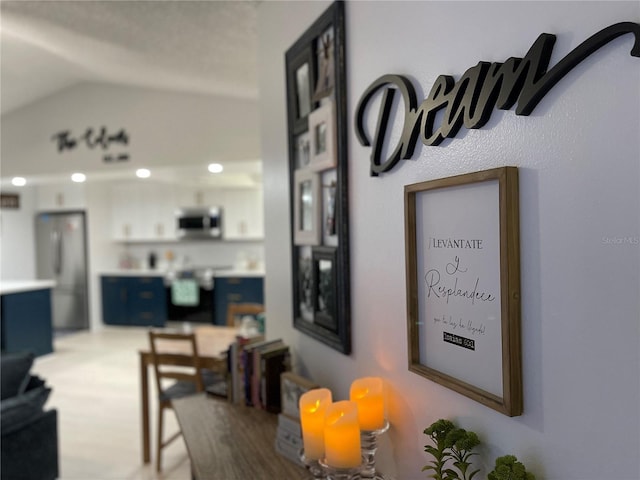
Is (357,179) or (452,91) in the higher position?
(452,91)

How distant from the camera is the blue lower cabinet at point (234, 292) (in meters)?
7.46

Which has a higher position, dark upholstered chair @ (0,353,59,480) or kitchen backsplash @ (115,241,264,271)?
kitchen backsplash @ (115,241,264,271)

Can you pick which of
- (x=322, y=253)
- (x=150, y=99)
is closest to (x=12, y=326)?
(x=150, y=99)

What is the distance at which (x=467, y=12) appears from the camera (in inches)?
43.5

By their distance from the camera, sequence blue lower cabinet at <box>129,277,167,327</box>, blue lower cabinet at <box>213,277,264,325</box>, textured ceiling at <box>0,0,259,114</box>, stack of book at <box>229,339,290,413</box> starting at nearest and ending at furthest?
1. stack of book at <box>229,339,290,413</box>
2. textured ceiling at <box>0,0,259,114</box>
3. blue lower cabinet at <box>213,277,264,325</box>
4. blue lower cabinet at <box>129,277,167,327</box>

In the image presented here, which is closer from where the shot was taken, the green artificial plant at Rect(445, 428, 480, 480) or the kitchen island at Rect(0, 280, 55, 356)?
the green artificial plant at Rect(445, 428, 480, 480)

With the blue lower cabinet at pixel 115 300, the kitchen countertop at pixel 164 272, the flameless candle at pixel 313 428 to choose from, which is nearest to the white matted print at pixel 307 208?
the flameless candle at pixel 313 428

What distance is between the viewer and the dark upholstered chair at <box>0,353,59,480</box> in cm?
269

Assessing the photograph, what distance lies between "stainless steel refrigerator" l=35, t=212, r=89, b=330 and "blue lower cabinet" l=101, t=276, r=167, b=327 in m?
0.31

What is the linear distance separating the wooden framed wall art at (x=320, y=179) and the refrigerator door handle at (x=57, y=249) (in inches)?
269

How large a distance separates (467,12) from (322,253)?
3.28 feet

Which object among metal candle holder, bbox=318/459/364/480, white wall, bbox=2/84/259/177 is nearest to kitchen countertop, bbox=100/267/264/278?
white wall, bbox=2/84/259/177

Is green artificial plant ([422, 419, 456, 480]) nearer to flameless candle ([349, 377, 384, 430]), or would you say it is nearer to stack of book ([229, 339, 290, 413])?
flameless candle ([349, 377, 384, 430])

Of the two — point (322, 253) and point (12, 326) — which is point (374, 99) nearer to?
point (322, 253)
